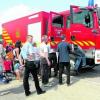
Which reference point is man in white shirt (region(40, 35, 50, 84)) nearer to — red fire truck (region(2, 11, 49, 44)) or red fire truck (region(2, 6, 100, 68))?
red fire truck (region(2, 6, 100, 68))

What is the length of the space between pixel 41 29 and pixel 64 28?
104 cm

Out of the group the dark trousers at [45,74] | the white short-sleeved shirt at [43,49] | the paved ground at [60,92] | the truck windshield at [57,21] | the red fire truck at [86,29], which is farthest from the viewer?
the truck windshield at [57,21]

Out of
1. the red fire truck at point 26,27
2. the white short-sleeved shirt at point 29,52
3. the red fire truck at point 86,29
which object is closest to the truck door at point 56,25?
the red fire truck at point 86,29

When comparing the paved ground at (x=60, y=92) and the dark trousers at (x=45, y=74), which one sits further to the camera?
the dark trousers at (x=45, y=74)

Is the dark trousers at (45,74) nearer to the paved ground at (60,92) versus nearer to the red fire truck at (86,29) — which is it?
the paved ground at (60,92)

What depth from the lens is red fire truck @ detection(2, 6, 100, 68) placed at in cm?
1239

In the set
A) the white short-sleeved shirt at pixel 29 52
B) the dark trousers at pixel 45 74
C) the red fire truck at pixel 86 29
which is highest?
the red fire truck at pixel 86 29

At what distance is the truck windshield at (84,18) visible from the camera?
12.4 meters

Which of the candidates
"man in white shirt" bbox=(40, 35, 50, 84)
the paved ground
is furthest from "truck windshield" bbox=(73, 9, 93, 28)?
the paved ground

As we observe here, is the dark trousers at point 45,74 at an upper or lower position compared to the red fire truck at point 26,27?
lower

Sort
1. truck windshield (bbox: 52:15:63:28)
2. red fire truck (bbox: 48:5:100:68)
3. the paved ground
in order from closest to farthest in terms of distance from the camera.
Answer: the paved ground → red fire truck (bbox: 48:5:100:68) → truck windshield (bbox: 52:15:63:28)

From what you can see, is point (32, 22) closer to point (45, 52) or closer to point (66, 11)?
point (66, 11)

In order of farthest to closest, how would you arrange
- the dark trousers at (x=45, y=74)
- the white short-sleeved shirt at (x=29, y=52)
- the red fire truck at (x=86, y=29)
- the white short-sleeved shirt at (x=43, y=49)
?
the red fire truck at (x=86, y=29)
the dark trousers at (x=45, y=74)
the white short-sleeved shirt at (x=43, y=49)
the white short-sleeved shirt at (x=29, y=52)

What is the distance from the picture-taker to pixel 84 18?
40.9 ft
